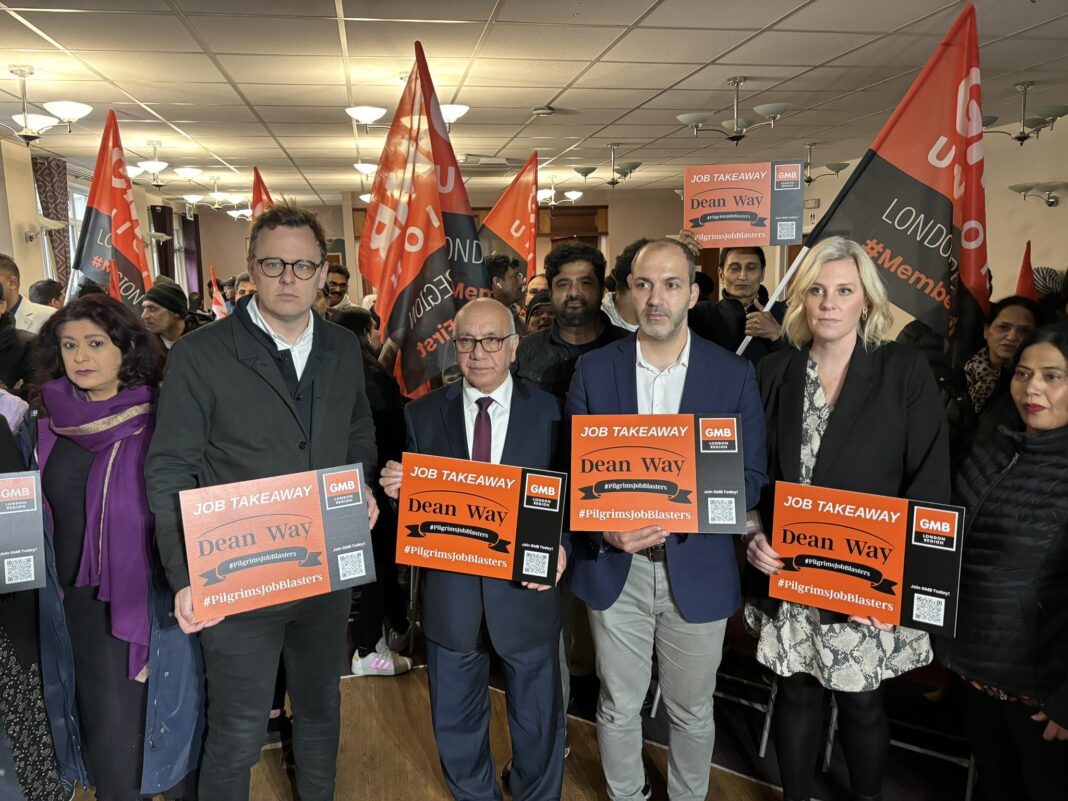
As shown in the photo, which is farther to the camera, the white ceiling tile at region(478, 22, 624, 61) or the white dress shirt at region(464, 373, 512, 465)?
the white ceiling tile at region(478, 22, 624, 61)

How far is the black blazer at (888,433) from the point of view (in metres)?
1.85

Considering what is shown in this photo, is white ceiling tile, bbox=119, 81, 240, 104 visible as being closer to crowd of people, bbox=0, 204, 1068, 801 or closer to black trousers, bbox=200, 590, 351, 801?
crowd of people, bbox=0, 204, 1068, 801

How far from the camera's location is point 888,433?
1858 millimetres

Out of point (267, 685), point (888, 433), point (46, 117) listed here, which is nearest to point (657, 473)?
point (888, 433)

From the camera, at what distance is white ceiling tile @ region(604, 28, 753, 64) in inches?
195

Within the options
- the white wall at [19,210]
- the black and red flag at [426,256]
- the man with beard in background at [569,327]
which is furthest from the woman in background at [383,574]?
the white wall at [19,210]

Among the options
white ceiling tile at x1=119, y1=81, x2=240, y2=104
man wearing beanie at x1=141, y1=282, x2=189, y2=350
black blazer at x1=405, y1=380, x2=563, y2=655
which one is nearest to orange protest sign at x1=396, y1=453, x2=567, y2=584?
black blazer at x1=405, y1=380, x2=563, y2=655

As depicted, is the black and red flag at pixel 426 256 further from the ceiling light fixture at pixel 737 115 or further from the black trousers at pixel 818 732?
the ceiling light fixture at pixel 737 115

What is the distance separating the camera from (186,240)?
52.0ft

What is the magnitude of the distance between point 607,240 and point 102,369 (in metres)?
13.3

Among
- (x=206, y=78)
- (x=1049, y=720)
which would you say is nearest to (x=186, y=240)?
(x=206, y=78)

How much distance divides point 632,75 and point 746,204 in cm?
351

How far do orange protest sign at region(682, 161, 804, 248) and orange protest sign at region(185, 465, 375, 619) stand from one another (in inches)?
73.1

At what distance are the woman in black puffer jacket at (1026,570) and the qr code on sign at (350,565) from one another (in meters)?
1.55
